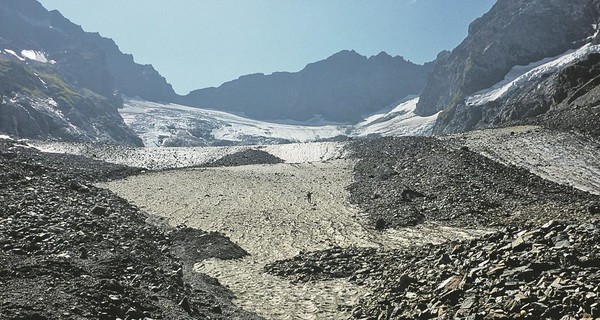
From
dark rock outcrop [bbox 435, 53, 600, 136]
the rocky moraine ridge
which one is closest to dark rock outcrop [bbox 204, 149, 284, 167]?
the rocky moraine ridge

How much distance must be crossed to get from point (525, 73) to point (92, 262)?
150297 mm

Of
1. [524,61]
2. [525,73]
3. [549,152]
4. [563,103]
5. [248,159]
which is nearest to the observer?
[549,152]

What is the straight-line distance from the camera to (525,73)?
13738 cm

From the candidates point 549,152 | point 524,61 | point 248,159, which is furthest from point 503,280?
point 524,61

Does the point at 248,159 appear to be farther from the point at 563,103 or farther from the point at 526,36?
the point at 526,36

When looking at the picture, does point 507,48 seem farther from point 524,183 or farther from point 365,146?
point 524,183

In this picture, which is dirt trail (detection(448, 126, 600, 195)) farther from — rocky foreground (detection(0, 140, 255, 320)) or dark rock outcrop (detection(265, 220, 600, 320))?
rocky foreground (detection(0, 140, 255, 320))

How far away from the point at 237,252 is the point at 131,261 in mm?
7667

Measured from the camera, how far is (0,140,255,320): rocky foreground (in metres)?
10.0

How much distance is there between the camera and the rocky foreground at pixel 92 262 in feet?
32.9

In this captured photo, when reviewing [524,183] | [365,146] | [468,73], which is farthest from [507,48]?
[524,183]

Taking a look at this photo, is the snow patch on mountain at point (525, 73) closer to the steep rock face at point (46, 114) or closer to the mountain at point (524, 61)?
the mountain at point (524, 61)

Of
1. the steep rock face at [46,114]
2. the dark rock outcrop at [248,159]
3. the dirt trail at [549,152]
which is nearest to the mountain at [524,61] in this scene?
the dirt trail at [549,152]

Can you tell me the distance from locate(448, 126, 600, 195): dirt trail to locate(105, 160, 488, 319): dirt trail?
52.7 feet
